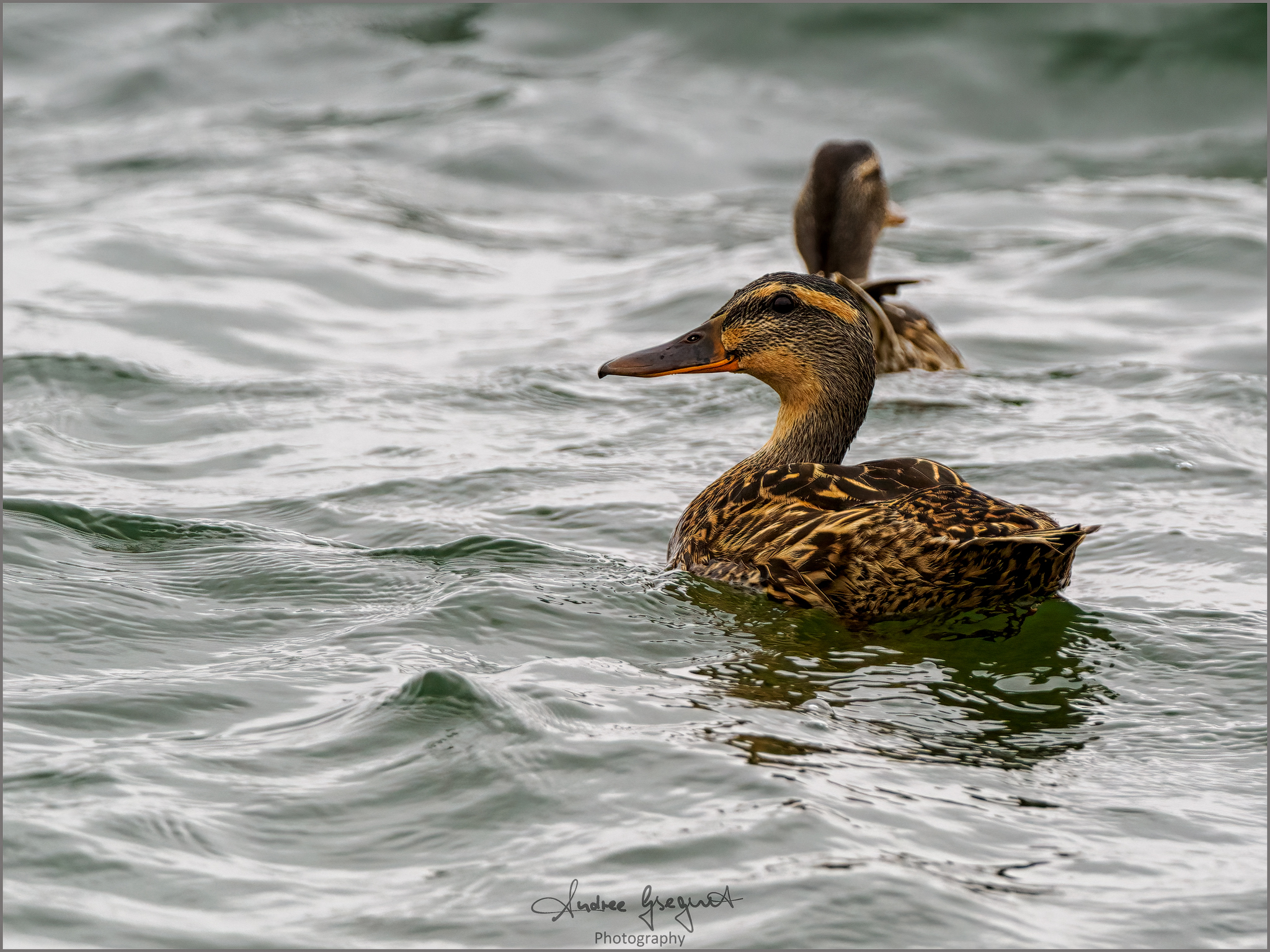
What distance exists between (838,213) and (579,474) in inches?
123

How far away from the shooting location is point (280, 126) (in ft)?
56.0

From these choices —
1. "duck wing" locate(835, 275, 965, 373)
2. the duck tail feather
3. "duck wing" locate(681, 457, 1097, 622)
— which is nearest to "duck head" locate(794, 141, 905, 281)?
"duck wing" locate(835, 275, 965, 373)

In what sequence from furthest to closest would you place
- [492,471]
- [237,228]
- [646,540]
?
1. [237,228]
2. [492,471]
3. [646,540]

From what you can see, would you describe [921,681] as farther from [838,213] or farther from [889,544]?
[838,213]

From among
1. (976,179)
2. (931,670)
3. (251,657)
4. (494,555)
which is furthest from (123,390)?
(976,179)

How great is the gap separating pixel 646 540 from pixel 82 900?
3.64 metres

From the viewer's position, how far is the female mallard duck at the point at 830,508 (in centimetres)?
564

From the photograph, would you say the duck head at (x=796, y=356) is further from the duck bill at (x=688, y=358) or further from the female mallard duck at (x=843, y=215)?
the female mallard duck at (x=843, y=215)

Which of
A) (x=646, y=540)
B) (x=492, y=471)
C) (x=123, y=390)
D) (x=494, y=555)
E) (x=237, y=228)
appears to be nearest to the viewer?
(x=494, y=555)

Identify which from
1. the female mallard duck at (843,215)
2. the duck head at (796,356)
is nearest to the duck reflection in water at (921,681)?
the duck head at (796,356)

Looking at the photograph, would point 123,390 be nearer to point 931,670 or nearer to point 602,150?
point 931,670
